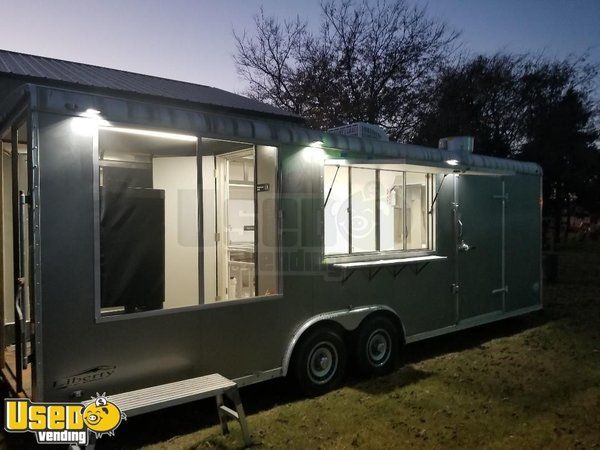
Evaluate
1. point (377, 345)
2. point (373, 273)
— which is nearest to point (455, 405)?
point (377, 345)

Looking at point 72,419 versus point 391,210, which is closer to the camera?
point 72,419

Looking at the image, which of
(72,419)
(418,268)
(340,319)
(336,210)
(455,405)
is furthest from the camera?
(418,268)

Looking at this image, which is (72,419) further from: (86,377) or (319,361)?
(319,361)

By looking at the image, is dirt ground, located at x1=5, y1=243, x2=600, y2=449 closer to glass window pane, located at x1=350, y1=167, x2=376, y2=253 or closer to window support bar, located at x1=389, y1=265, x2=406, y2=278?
window support bar, located at x1=389, y1=265, x2=406, y2=278

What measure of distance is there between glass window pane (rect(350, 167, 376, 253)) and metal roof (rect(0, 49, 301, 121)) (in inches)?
223

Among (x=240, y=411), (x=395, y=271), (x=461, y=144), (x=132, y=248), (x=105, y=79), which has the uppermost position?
(x=105, y=79)

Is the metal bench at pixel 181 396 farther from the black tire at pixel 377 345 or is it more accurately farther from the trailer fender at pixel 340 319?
the black tire at pixel 377 345

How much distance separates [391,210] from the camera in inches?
223

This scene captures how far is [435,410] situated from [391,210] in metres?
2.26

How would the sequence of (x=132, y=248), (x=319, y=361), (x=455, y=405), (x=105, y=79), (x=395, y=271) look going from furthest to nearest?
1. (x=105, y=79)
2. (x=395, y=271)
3. (x=319, y=361)
4. (x=455, y=405)
5. (x=132, y=248)

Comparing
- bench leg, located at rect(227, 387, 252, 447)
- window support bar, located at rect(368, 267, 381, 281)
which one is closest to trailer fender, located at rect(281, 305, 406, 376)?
window support bar, located at rect(368, 267, 381, 281)

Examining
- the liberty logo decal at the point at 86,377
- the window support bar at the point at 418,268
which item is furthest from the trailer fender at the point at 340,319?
the liberty logo decal at the point at 86,377

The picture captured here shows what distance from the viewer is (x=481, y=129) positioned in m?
22.2

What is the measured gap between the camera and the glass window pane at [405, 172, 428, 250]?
586 centimetres
